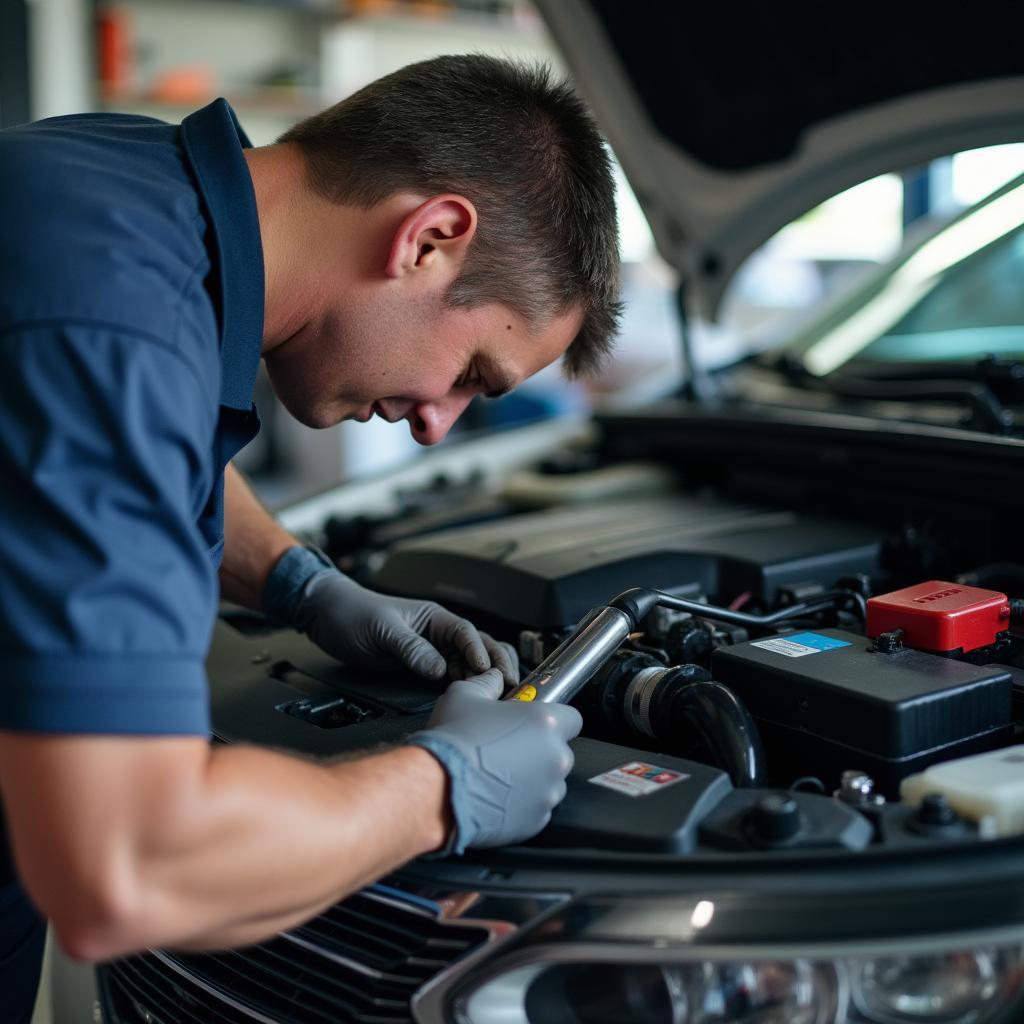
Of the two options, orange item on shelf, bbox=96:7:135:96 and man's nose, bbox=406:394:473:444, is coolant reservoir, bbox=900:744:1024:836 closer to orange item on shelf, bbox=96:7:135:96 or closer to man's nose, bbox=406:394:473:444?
man's nose, bbox=406:394:473:444

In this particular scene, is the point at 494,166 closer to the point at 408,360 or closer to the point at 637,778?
the point at 408,360

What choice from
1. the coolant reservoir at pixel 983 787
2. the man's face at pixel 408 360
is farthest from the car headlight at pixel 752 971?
the man's face at pixel 408 360

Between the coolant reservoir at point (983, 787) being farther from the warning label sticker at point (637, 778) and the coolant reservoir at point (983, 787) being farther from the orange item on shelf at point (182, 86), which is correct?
the orange item on shelf at point (182, 86)

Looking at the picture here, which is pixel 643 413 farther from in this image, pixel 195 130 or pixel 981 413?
pixel 195 130

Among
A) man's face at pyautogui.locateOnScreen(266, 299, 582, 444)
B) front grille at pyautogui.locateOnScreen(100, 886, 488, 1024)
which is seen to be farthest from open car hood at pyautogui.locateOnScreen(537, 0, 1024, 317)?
front grille at pyautogui.locateOnScreen(100, 886, 488, 1024)

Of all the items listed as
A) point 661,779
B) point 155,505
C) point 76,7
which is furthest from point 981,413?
point 76,7

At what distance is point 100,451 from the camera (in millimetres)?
802

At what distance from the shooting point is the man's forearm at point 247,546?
157cm

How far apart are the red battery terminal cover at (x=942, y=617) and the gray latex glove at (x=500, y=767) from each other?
0.39 metres

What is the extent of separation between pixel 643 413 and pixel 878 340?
1.43ft

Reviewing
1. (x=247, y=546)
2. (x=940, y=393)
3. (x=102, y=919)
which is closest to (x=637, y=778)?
(x=102, y=919)

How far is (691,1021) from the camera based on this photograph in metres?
0.86

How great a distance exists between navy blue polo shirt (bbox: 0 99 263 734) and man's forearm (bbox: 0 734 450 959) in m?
0.03

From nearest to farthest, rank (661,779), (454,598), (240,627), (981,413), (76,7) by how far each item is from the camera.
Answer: (661,779) < (454,598) < (981,413) < (240,627) < (76,7)
